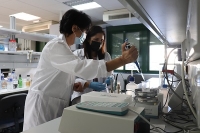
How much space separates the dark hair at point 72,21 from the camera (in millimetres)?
1168

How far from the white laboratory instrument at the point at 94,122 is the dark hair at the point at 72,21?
73 cm

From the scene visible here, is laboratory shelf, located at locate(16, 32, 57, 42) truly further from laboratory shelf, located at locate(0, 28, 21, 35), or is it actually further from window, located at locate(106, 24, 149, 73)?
window, located at locate(106, 24, 149, 73)

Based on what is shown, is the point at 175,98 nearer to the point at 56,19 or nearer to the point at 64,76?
the point at 64,76

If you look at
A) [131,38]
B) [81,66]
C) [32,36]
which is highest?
[131,38]

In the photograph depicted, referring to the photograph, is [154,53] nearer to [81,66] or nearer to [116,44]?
[116,44]

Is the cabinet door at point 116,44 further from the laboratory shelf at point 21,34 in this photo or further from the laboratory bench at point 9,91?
the laboratory bench at point 9,91

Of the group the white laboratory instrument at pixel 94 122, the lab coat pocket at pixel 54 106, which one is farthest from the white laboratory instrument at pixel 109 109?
the lab coat pocket at pixel 54 106

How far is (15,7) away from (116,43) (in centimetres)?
313

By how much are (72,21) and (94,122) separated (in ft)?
2.69

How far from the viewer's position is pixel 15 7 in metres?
4.06

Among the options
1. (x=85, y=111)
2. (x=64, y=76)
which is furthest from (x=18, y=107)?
(x=85, y=111)

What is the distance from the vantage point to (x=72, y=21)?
1.17 metres

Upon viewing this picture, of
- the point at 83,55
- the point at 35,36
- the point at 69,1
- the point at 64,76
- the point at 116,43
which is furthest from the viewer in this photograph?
the point at 116,43

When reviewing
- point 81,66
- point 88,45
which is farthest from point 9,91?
point 81,66
